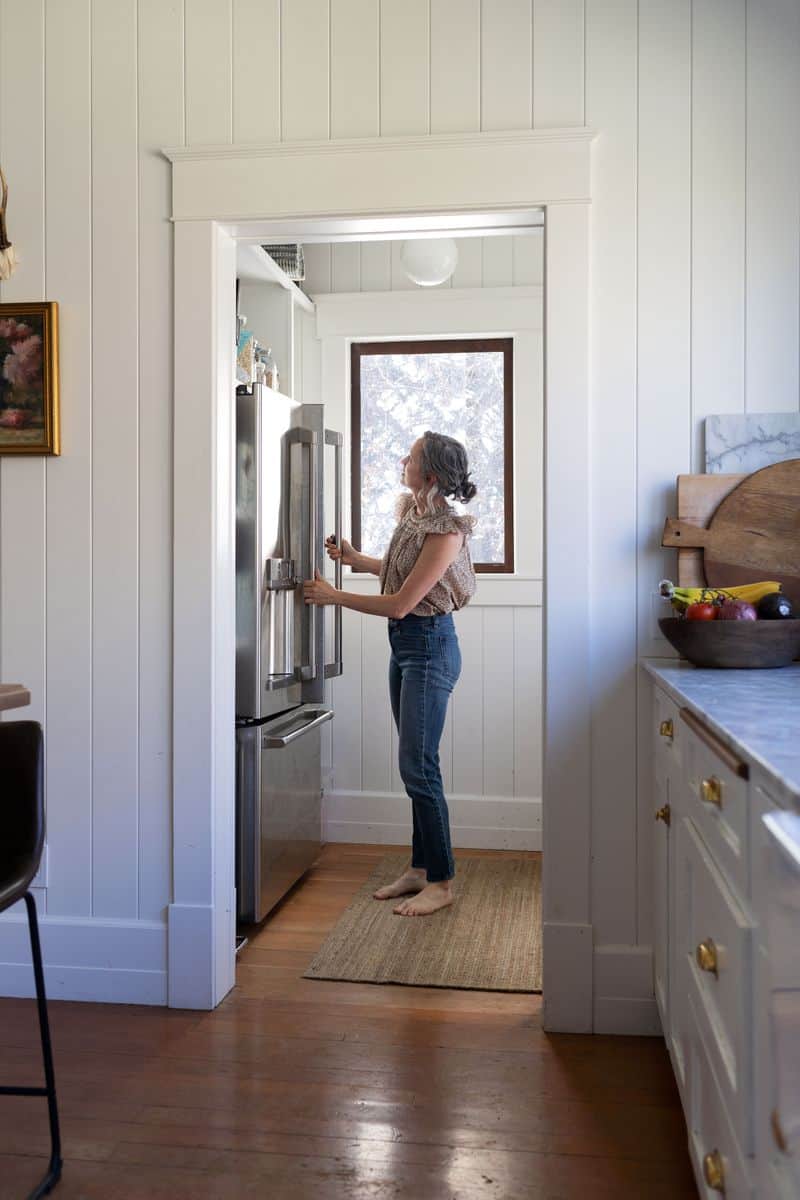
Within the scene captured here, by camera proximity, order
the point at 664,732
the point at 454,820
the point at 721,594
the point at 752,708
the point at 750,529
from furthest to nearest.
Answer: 1. the point at 454,820
2. the point at 750,529
3. the point at 721,594
4. the point at 664,732
5. the point at 752,708

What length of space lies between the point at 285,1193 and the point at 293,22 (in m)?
2.63

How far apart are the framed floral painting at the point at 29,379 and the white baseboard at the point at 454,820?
219 cm

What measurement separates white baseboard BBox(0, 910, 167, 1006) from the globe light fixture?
2480 mm

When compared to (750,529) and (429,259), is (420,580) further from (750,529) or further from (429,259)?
(429,259)

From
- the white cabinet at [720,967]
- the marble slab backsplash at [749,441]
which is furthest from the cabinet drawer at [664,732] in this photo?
the marble slab backsplash at [749,441]

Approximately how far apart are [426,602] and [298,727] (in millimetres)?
656

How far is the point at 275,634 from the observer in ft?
10.5

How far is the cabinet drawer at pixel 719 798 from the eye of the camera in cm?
127

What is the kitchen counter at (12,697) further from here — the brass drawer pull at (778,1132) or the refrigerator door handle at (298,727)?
the refrigerator door handle at (298,727)

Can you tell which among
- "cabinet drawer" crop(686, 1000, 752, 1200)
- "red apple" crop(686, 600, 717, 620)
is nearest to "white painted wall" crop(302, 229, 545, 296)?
"red apple" crop(686, 600, 717, 620)

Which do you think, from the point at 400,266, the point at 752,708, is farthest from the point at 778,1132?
the point at 400,266

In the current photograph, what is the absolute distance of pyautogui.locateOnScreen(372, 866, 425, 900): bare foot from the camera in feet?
11.6

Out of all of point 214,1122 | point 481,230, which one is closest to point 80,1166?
point 214,1122

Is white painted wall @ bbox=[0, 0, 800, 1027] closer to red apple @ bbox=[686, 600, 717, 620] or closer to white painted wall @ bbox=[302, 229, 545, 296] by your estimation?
red apple @ bbox=[686, 600, 717, 620]
